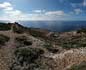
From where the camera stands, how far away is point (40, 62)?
2355cm

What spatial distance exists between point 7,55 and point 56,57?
17.7 ft

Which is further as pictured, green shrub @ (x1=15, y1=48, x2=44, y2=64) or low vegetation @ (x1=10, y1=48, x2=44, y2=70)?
green shrub @ (x1=15, y1=48, x2=44, y2=64)

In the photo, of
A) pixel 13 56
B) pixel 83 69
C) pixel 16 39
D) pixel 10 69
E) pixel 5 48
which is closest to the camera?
pixel 83 69

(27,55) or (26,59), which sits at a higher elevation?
(27,55)

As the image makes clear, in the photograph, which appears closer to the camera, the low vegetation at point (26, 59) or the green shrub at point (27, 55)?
the low vegetation at point (26, 59)

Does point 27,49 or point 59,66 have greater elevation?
point 27,49

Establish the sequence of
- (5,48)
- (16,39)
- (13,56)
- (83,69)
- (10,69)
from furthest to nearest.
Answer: (16,39) → (5,48) → (13,56) → (10,69) → (83,69)

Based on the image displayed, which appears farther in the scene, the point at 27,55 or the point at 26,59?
the point at 27,55

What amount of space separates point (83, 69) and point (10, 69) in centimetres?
738

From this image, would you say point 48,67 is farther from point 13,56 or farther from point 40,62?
point 13,56

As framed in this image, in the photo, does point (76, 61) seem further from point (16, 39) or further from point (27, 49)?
point (16, 39)

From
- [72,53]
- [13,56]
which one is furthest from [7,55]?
[72,53]

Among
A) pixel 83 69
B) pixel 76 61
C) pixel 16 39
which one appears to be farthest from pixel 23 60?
pixel 16 39

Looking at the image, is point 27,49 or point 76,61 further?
point 27,49
